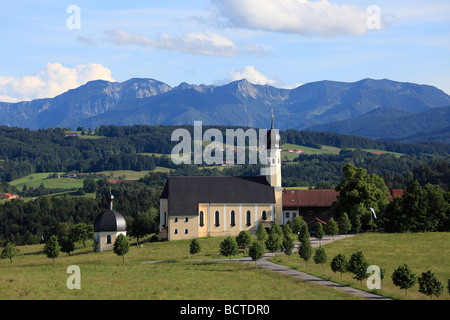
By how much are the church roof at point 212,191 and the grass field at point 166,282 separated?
1694 cm

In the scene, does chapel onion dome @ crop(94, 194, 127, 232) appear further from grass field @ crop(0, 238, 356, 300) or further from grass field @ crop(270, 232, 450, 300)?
grass field @ crop(270, 232, 450, 300)

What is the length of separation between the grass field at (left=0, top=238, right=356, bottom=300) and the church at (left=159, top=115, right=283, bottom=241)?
15.2m

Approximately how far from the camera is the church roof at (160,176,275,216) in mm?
84750

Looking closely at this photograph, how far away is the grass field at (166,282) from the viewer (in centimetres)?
3862

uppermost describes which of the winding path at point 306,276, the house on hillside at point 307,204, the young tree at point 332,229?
the house on hillside at point 307,204

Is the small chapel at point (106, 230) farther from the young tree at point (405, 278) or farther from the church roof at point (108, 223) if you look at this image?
the young tree at point (405, 278)

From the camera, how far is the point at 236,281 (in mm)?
47281

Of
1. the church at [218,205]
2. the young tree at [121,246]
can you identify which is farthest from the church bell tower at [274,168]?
the young tree at [121,246]

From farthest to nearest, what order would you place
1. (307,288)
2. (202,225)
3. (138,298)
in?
(202,225), (307,288), (138,298)

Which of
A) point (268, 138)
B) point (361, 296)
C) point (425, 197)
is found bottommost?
point (361, 296)

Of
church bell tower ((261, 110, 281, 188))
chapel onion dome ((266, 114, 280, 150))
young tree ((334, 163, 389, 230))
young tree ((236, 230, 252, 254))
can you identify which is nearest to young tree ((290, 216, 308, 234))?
young tree ((334, 163, 389, 230))
